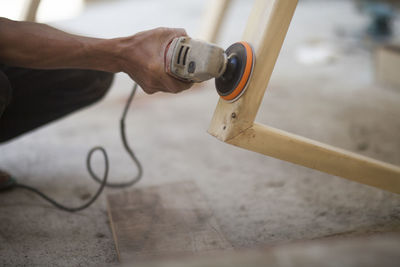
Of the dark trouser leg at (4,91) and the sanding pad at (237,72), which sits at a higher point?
the sanding pad at (237,72)

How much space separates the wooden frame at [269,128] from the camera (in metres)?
0.71

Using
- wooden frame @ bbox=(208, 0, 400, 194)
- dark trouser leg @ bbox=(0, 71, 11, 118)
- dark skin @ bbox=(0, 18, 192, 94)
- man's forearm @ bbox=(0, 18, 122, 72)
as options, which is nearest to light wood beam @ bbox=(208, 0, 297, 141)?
wooden frame @ bbox=(208, 0, 400, 194)

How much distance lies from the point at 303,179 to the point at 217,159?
0.31 metres

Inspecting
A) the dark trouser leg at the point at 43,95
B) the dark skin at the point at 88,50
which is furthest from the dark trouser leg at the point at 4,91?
the dark trouser leg at the point at 43,95

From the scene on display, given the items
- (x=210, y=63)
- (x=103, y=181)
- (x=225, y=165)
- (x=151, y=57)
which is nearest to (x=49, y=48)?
(x=151, y=57)

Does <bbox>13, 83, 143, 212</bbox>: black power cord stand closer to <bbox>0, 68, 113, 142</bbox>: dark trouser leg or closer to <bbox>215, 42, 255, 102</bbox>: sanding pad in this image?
<bbox>0, 68, 113, 142</bbox>: dark trouser leg

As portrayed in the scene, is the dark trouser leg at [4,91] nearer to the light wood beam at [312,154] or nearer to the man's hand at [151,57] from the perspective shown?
the man's hand at [151,57]

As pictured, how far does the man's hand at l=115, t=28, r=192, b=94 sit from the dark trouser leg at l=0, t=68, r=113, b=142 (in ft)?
1.16

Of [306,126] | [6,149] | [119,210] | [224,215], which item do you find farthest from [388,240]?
[6,149]

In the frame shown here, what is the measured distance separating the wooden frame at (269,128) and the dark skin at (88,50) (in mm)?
127

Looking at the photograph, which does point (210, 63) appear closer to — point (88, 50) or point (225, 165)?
point (88, 50)

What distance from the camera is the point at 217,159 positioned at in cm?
131

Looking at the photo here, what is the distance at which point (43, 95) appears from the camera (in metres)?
1.03

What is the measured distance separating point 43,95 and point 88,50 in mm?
367
